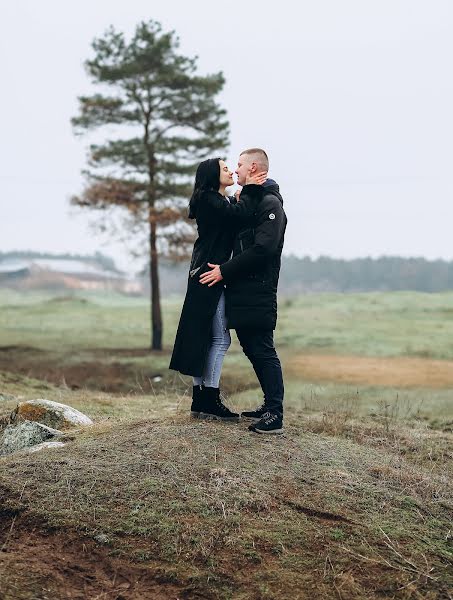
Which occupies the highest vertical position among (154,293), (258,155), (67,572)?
(258,155)

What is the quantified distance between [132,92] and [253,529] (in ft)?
70.0

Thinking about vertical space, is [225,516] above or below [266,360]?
below

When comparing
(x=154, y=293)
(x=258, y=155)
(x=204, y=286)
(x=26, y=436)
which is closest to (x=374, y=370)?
(x=154, y=293)

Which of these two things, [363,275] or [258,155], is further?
[363,275]

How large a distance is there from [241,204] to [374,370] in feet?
42.6

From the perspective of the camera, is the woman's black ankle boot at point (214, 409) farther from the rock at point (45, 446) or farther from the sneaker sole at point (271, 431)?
the rock at point (45, 446)

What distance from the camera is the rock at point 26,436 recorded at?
6547 millimetres

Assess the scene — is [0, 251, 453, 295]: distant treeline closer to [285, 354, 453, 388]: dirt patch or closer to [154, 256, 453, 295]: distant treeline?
[154, 256, 453, 295]: distant treeline

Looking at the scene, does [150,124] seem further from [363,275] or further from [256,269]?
[363,275]

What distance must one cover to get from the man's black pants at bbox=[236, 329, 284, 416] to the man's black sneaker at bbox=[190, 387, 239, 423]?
1.49 ft

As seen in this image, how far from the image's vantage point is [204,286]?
5918 mm

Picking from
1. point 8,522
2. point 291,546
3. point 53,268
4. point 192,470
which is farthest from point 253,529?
point 53,268

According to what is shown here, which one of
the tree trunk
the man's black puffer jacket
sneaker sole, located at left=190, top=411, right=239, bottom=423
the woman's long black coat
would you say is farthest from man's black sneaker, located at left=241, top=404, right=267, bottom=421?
the tree trunk

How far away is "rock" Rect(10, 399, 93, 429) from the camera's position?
23.8 feet
